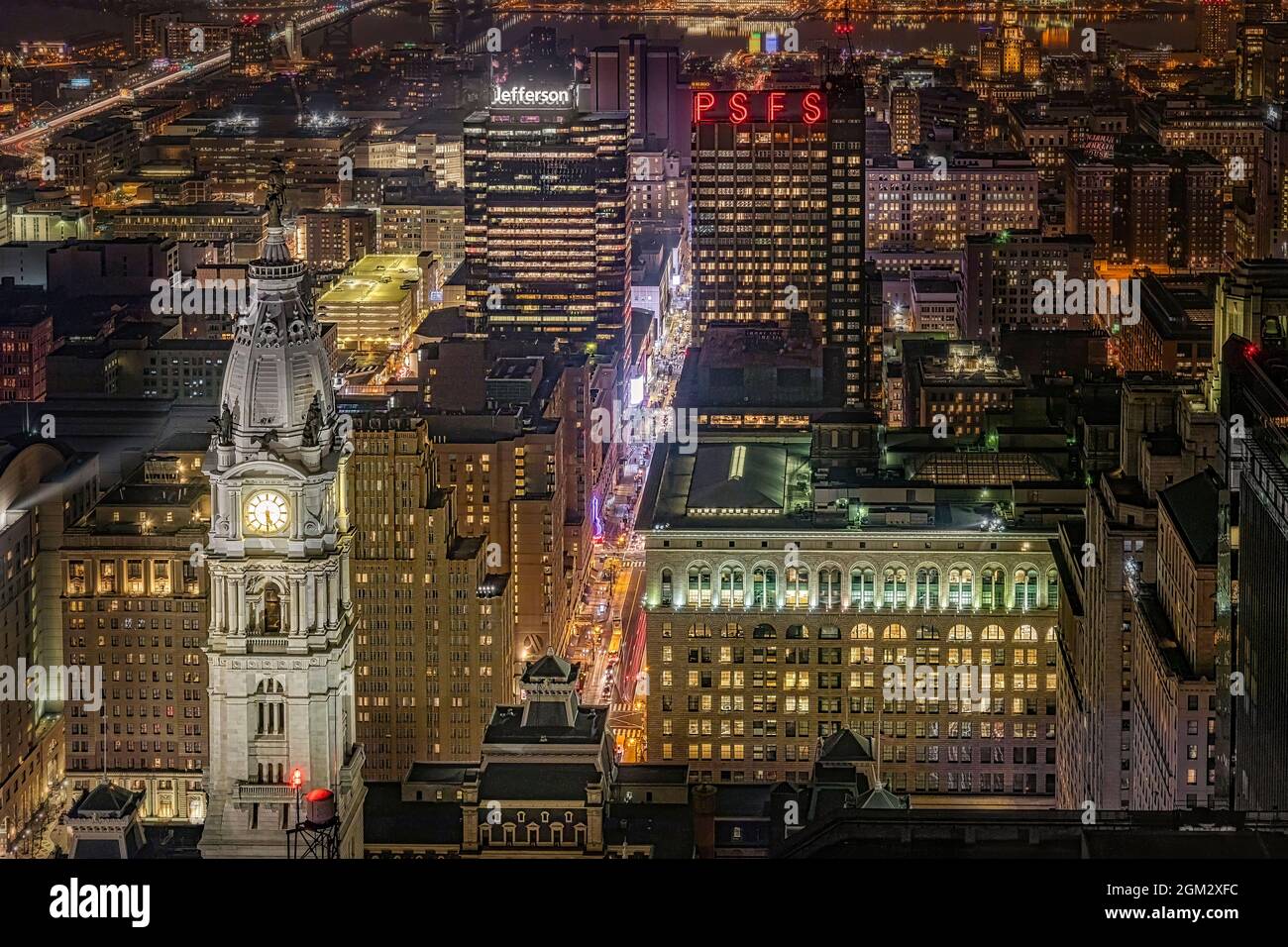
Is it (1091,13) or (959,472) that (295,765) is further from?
(1091,13)

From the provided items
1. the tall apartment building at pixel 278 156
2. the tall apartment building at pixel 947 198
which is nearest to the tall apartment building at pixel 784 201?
the tall apartment building at pixel 947 198

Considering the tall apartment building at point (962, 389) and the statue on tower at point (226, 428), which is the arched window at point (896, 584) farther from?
the statue on tower at point (226, 428)

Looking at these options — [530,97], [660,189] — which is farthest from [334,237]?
[660,189]

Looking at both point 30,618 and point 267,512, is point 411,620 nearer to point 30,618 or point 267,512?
point 30,618

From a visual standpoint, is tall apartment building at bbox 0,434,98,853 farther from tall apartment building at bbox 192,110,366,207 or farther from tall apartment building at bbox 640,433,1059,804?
tall apartment building at bbox 192,110,366,207
